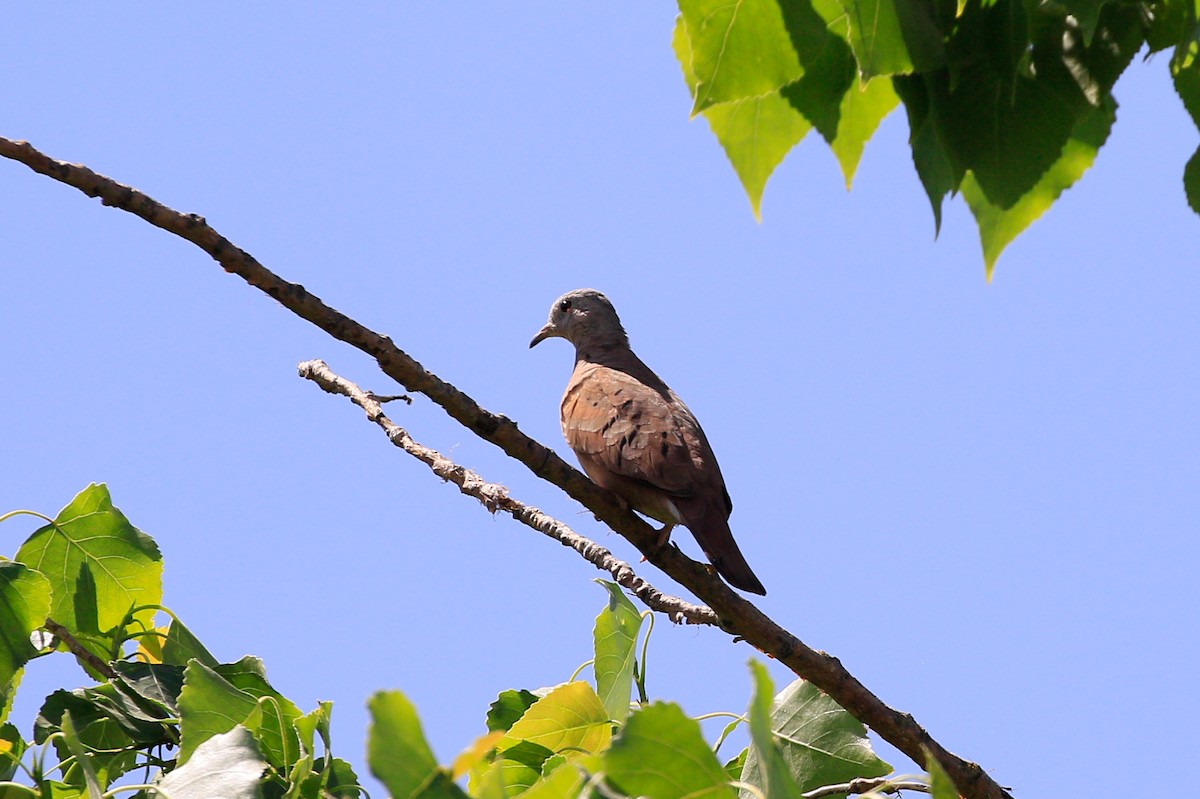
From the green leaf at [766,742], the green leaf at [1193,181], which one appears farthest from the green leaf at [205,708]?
the green leaf at [1193,181]

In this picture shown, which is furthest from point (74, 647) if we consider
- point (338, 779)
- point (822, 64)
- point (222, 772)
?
point (822, 64)

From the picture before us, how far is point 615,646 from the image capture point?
2.87 meters

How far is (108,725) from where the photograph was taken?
2676 mm

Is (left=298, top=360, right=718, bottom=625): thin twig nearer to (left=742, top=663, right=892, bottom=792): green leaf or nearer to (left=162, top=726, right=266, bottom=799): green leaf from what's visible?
(left=742, top=663, right=892, bottom=792): green leaf

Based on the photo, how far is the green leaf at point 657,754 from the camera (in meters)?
1.36

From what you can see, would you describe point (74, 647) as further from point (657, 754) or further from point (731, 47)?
point (731, 47)

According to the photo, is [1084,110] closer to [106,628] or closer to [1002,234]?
[1002,234]

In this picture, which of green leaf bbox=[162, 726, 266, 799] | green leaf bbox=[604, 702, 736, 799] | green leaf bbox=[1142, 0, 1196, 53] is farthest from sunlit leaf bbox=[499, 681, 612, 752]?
green leaf bbox=[1142, 0, 1196, 53]

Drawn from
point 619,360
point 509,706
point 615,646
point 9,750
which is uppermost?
point 619,360

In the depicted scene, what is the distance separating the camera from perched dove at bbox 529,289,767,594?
4.35 m

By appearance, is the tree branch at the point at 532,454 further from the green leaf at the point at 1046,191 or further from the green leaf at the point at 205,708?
the green leaf at the point at 1046,191

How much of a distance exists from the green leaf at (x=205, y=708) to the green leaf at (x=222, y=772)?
271 mm

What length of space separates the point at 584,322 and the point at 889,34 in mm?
5828

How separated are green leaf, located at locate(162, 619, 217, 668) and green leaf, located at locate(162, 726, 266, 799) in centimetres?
91
